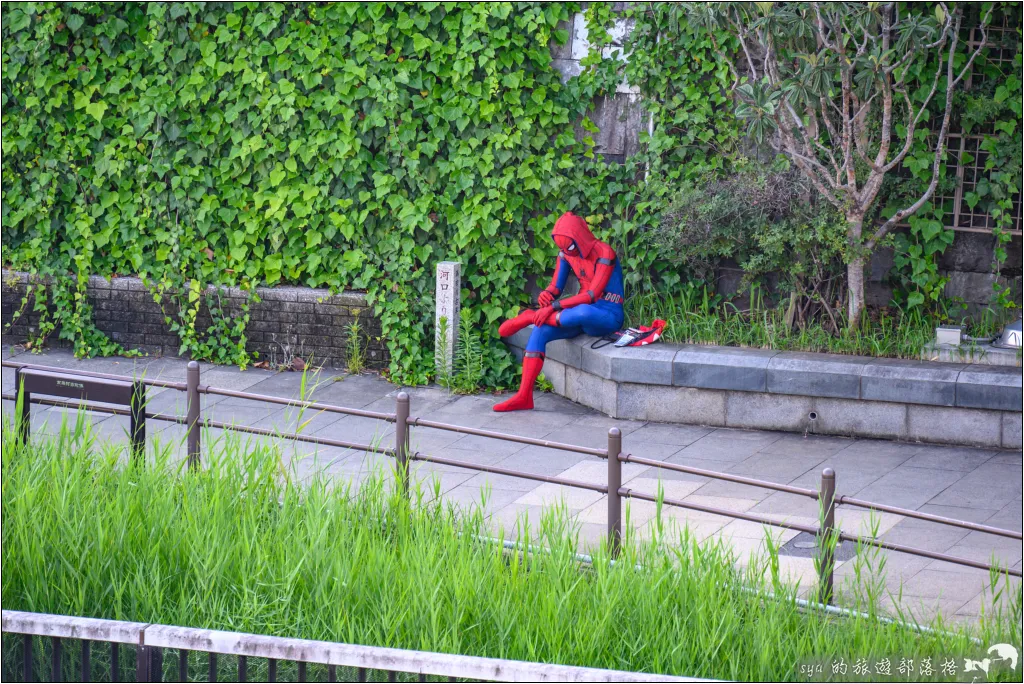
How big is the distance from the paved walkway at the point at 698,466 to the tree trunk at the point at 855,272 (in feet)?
4.44

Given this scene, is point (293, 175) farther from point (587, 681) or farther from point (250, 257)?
point (587, 681)

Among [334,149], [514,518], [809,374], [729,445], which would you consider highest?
[334,149]

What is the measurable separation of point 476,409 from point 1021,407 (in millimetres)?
3947

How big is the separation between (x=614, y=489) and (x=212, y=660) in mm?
2277

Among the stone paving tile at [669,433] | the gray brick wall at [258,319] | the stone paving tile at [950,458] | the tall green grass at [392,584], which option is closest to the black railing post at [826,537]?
the tall green grass at [392,584]

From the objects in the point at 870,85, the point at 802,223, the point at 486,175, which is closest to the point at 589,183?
the point at 486,175

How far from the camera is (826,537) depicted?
225 inches

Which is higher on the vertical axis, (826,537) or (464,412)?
(826,537)

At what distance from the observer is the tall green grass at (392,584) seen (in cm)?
504

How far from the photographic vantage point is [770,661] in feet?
16.3

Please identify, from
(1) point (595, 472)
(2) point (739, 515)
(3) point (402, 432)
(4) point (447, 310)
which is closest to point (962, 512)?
(1) point (595, 472)

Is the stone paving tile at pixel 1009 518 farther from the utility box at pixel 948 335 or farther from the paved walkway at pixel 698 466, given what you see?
the utility box at pixel 948 335

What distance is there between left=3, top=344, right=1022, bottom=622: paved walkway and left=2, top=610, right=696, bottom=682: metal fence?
1.61 m

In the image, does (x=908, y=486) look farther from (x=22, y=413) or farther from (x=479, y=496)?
(x=22, y=413)
